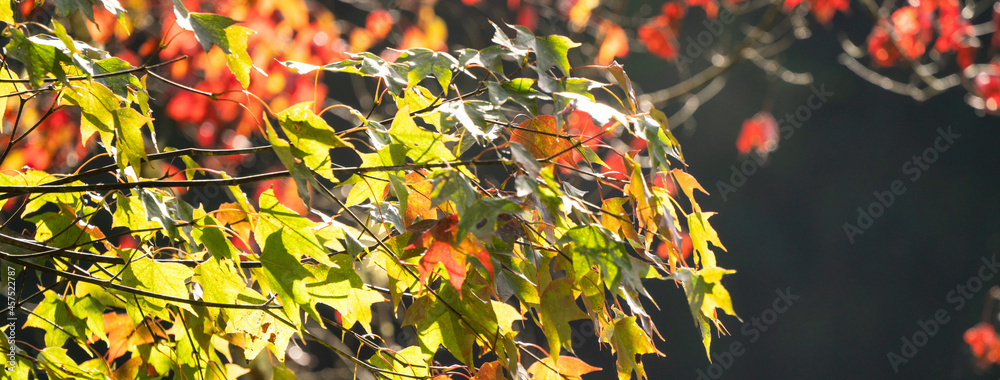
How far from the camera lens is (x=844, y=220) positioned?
4.83 m

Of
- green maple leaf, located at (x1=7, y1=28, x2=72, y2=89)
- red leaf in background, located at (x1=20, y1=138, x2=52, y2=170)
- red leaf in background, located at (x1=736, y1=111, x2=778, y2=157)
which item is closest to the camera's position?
green maple leaf, located at (x1=7, y1=28, x2=72, y2=89)

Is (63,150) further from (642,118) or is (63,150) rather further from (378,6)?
(642,118)

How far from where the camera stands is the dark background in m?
4.64

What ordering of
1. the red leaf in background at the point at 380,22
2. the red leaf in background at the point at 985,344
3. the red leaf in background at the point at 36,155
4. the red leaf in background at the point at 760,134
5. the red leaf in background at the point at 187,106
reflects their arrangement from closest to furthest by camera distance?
1. the red leaf in background at the point at 36,155
2. the red leaf in background at the point at 187,106
3. the red leaf in background at the point at 380,22
4. the red leaf in background at the point at 985,344
5. the red leaf in background at the point at 760,134

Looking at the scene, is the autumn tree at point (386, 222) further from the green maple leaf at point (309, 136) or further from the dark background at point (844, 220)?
the dark background at point (844, 220)

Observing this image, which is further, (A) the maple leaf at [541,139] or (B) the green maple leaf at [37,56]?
(A) the maple leaf at [541,139]

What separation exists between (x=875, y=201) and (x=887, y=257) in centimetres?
42

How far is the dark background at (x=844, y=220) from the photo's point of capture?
4637mm

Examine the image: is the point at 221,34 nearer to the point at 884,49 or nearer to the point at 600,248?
the point at 600,248

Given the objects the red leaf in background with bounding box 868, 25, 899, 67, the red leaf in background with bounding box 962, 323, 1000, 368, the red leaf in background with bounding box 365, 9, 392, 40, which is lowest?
the red leaf in background with bounding box 962, 323, 1000, 368

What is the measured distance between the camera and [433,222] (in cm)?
55

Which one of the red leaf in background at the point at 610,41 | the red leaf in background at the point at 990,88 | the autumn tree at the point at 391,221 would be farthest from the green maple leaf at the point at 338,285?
the red leaf in background at the point at 990,88

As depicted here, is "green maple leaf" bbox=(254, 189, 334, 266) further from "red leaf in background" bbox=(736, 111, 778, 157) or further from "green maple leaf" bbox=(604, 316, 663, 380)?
"red leaf in background" bbox=(736, 111, 778, 157)

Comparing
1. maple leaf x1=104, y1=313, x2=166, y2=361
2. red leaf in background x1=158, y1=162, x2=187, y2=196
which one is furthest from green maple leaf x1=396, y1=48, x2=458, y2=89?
maple leaf x1=104, y1=313, x2=166, y2=361
